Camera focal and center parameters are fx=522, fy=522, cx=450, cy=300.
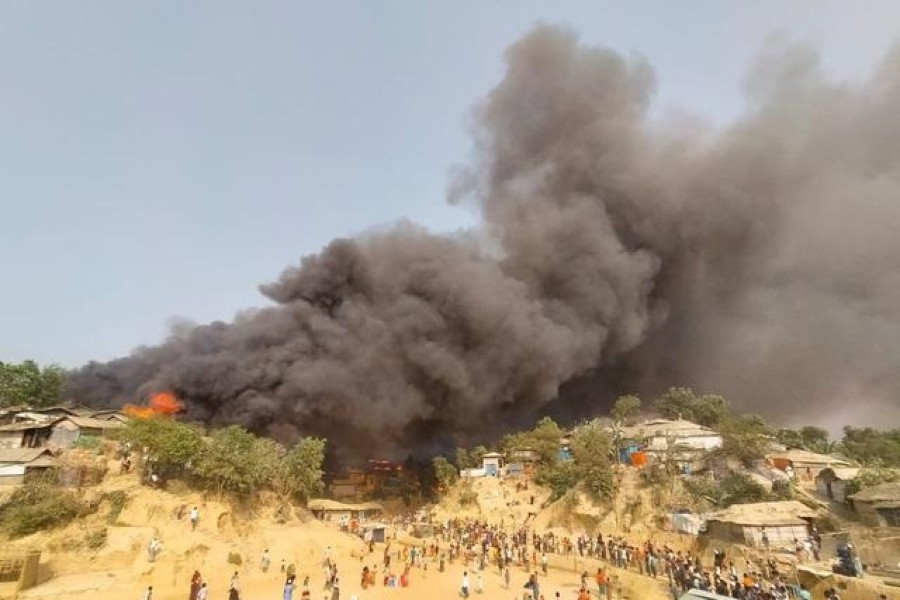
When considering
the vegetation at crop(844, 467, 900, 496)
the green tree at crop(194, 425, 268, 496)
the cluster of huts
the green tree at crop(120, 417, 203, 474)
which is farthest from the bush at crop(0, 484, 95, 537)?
the vegetation at crop(844, 467, 900, 496)

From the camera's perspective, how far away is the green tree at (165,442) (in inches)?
989

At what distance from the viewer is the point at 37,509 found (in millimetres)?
20766

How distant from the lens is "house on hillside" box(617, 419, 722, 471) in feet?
115

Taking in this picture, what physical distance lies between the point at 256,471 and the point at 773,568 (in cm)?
2304

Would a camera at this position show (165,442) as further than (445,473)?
No

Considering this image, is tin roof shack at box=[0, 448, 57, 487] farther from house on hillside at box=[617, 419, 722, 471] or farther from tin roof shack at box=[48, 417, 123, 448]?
house on hillside at box=[617, 419, 722, 471]

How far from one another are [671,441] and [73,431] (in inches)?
1447

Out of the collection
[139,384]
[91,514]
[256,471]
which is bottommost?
[91,514]

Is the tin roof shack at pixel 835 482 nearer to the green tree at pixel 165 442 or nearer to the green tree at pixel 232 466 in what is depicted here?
the green tree at pixel 232 466

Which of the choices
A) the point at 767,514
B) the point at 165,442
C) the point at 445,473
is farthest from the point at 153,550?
the point at 445,473

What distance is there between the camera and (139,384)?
44562mm

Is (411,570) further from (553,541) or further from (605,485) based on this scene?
(605,485)

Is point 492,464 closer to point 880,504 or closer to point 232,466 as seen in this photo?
point 232,466

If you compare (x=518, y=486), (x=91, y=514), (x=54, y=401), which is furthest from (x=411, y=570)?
(x=54, y=401)
